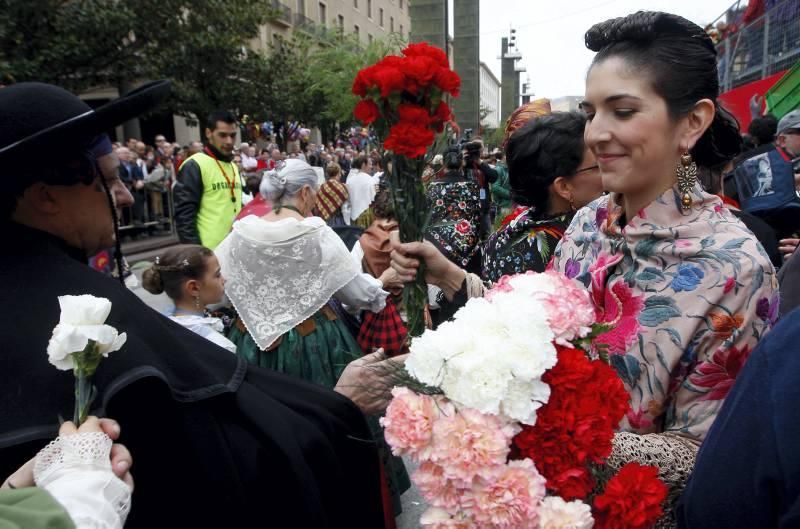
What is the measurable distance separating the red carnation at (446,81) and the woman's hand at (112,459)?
1.23 meters

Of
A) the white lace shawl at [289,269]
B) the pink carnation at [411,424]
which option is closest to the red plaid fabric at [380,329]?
the white lace shawl at [289,269]

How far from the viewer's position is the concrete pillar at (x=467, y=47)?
38.6 feet

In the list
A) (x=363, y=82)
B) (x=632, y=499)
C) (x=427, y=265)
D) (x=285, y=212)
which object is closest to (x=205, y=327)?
(x=285, y=212)

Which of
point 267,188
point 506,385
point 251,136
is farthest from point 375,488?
point 251,136

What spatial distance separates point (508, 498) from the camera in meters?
0.96

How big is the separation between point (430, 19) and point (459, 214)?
448 cm

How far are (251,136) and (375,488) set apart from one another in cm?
2403

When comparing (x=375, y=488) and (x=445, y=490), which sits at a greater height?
(x=445, y=490)

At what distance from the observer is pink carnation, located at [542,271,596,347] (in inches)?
42.4

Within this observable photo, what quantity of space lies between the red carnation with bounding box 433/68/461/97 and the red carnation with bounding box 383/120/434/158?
0.56 feet

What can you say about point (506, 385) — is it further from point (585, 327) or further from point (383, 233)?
point (383, 233)

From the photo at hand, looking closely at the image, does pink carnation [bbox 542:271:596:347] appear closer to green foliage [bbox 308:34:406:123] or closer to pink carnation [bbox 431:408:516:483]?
pink carnation [bbox 431:408:516:483]

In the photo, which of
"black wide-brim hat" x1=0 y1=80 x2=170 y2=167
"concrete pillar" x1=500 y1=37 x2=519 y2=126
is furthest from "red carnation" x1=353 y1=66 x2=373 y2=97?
"concrete pillar" x1=500 y1=37 x2=519 y2=126

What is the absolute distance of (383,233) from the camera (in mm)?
4168
